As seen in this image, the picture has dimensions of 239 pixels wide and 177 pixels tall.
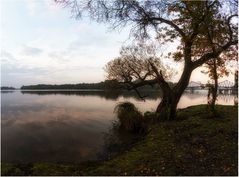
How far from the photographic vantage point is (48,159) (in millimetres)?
13242

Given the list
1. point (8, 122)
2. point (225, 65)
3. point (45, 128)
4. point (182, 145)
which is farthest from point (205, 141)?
point (8, 122)

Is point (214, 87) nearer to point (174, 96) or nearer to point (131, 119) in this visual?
point (174, 96)

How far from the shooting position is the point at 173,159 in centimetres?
1011

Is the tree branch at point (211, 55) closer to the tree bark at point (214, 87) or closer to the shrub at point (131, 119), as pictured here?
the tree bark at point (214, 87)

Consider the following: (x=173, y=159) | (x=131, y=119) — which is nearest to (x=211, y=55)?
(x=131, y=119)

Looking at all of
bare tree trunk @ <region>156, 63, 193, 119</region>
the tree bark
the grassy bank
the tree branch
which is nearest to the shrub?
bare tree trunk @ <region>156, 63, 193, 119</region>

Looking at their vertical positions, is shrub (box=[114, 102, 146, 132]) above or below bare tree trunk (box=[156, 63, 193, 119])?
below

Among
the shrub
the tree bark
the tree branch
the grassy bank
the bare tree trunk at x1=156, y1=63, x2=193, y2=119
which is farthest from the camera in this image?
the shrub

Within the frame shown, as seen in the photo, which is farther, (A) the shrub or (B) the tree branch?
(A) the shrub

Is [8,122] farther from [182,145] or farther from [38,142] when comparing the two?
[182,145]

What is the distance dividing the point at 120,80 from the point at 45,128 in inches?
347

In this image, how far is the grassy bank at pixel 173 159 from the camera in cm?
920

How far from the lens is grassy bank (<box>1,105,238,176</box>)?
9.20m

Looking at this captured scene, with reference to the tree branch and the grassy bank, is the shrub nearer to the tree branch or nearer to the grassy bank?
the grassy bank
